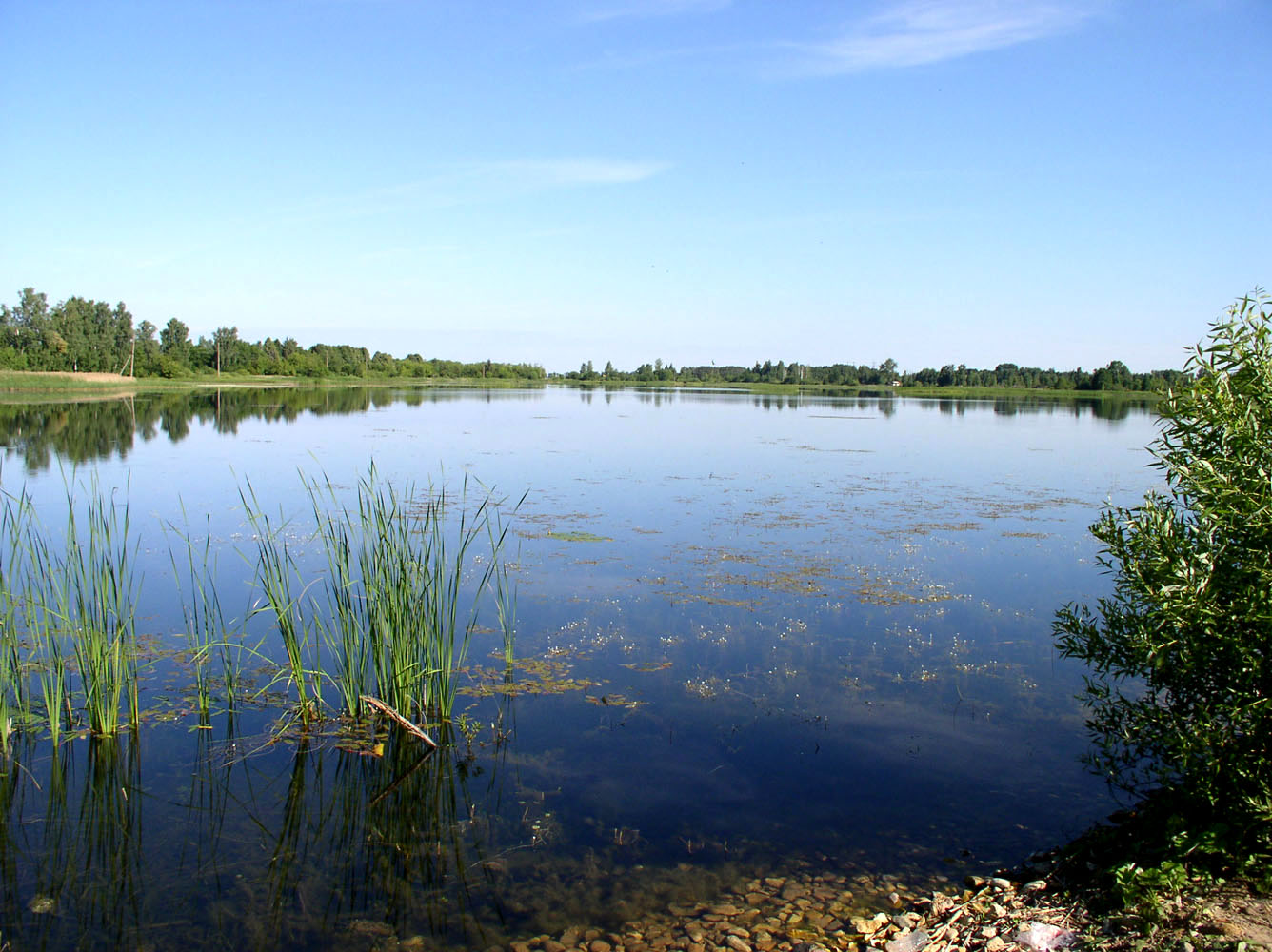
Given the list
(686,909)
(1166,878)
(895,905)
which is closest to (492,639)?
(686,909)

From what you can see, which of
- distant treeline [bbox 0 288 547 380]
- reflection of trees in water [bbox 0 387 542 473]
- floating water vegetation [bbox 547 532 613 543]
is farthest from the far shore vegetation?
floating water vegetation [bbox 547 532 613 543]

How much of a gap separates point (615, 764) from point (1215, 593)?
3.76m

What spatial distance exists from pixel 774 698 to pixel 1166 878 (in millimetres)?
3536

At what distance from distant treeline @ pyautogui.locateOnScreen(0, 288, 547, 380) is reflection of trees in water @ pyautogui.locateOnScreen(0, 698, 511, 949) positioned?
227 ft

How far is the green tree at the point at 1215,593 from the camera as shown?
12.8 feet

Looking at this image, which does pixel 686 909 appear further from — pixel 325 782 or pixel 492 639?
pixel 492 639

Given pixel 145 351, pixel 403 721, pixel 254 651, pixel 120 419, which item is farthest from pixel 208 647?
pixel 145 351

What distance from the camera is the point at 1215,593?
3.97m

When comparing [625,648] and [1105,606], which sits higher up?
[1105,606]

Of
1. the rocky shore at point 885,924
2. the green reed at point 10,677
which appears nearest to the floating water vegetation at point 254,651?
the green reed at point 10,677

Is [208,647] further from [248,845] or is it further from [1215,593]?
[1215,593]

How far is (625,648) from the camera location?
316 inches

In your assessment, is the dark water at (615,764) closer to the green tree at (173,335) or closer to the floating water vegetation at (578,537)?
the floating water vegetation at (578,537)

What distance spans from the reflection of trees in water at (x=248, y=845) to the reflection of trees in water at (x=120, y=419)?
929 cm
